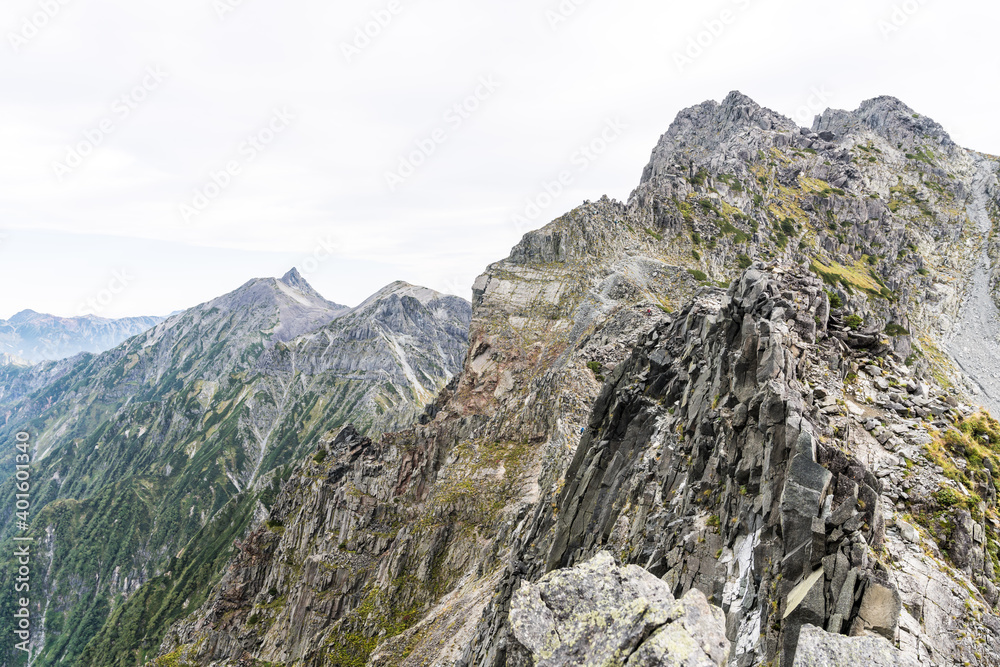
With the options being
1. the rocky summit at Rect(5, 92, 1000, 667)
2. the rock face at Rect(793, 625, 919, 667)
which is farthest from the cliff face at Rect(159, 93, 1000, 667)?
the rock face at Rect(793, 625, 919, 667)

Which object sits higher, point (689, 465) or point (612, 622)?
point (689, 465)

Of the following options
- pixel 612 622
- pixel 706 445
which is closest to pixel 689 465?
pixel 706 445

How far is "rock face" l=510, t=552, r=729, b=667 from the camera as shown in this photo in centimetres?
1061

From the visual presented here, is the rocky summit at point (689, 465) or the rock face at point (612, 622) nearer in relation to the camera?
the rock face at point (612, 622)

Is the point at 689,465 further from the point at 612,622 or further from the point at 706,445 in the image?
the point at 612,622

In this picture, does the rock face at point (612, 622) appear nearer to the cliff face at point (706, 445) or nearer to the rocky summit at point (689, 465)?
the rocky summit at point (689, 465)

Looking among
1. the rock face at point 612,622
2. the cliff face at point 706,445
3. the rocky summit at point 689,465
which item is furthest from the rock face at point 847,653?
the rock face at point 612,622

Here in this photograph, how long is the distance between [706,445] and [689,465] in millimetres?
1440

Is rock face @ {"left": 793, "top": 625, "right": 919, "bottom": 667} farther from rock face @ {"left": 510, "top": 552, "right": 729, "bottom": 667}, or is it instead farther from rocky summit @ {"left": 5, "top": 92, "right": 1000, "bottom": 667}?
rock face @ {"left": 510, "top": 552, "right": 729, "bottom": 667}

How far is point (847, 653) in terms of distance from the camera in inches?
387

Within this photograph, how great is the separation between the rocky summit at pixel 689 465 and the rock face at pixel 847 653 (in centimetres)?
5

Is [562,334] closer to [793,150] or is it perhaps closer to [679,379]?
[679,379]

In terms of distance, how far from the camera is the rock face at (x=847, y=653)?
9.75 meters

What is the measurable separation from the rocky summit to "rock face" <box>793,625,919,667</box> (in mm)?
52
